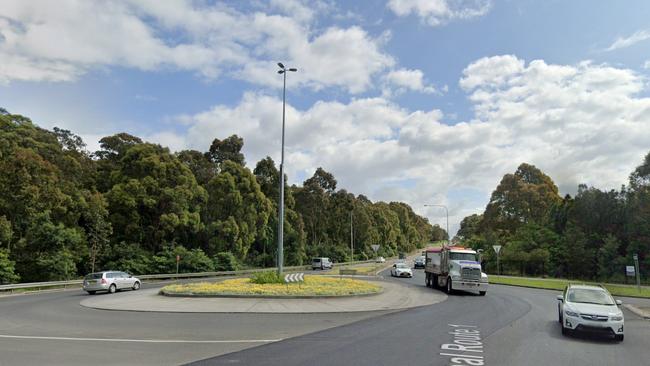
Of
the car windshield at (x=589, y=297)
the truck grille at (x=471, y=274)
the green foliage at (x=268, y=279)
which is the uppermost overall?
the car windshield at (x=589, y=297)

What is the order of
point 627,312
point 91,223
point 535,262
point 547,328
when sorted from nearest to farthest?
point 547,328
point 627,312
point 91,223
point 535,262

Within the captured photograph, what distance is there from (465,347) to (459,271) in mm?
16451

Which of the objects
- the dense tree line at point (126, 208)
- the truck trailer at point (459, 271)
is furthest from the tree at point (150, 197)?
the truck trailer at point (459, 271)

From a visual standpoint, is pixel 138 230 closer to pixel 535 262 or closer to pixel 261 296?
pixel 261 296

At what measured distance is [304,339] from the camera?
38.3ft

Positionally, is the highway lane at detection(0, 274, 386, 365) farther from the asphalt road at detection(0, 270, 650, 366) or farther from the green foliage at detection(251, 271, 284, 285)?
the green foliage at detection(251, 271, 284, 285)

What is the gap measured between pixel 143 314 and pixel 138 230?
3460 cm

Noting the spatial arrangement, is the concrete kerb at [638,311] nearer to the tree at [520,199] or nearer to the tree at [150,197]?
the tree at [150,197]

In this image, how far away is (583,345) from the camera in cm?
1158

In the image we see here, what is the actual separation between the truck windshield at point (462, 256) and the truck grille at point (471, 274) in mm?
882

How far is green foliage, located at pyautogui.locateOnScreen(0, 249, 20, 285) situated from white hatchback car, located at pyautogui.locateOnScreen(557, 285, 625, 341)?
3641 centimetres

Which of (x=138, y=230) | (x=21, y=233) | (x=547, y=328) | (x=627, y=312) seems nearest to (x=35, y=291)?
(x=21, y=233)

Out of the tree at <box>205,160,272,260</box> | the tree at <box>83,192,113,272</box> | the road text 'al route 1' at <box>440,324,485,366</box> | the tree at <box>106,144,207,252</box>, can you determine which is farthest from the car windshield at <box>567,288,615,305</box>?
the tree at <box>205,160,272,260</box>

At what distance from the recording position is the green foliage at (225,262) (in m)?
51.8
